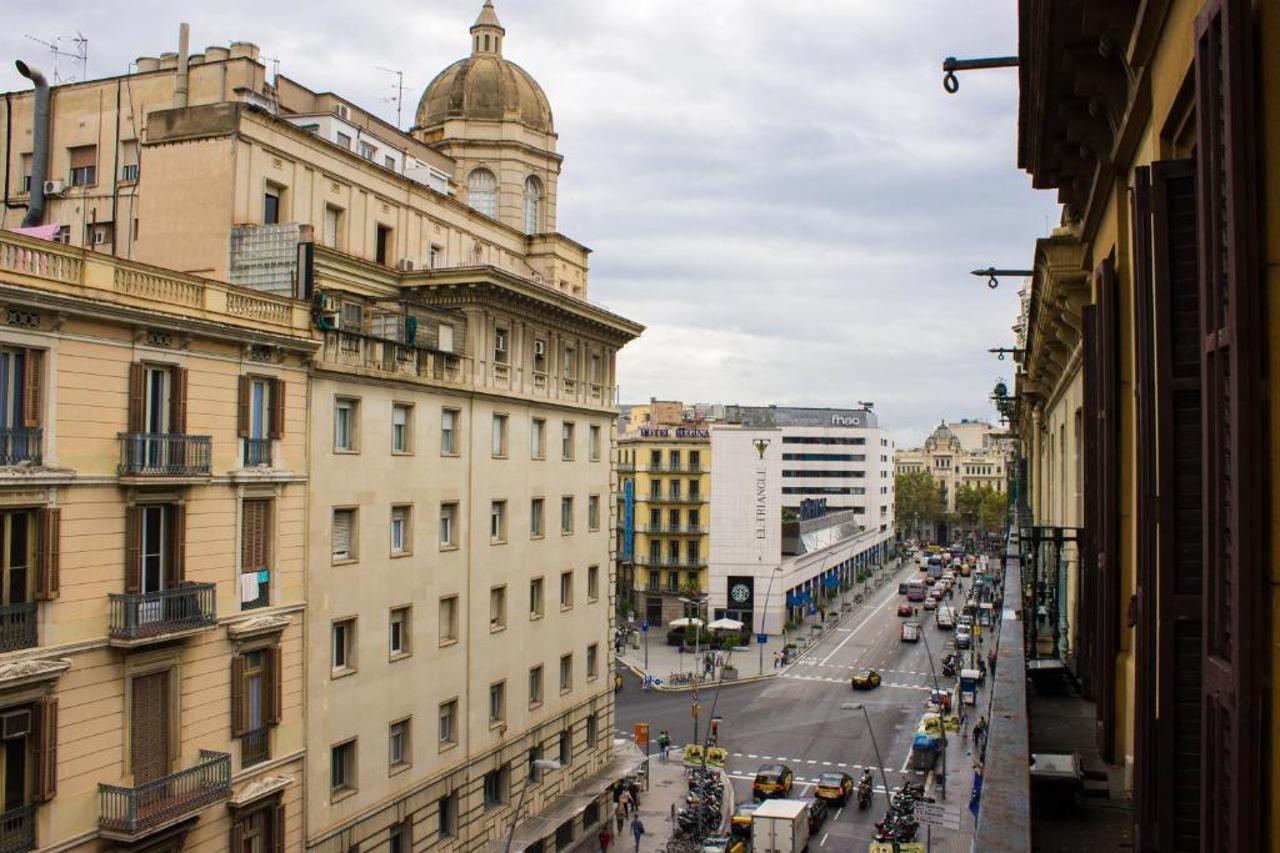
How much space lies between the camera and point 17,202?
35.7 metres

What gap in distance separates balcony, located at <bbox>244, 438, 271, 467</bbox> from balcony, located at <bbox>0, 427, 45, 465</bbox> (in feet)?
17.7

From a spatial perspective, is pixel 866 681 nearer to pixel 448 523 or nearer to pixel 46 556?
pixel 448 523

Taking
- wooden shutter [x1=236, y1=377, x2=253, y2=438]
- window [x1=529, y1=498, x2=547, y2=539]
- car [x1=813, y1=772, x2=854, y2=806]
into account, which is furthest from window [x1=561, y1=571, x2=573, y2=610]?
wooden shutter [x1=236, y1=377, x2=253, y2=438]

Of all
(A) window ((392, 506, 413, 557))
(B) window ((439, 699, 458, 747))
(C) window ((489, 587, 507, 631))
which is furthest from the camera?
(C) window ((489, 587, 507, 631))

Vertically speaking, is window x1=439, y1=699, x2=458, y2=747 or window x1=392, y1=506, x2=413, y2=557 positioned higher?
window x1=392, y1=506, x2=413, y2=557

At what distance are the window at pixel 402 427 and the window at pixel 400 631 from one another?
4578 mm

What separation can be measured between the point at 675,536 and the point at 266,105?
65.0m

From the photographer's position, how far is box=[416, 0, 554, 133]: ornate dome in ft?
152

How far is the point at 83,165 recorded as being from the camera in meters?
33.8

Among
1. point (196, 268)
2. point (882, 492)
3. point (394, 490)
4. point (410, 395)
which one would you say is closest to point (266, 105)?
point (196, 268)

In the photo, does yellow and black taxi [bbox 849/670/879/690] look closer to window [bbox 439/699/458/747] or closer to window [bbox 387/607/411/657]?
window [bbox 439/699/458/747]

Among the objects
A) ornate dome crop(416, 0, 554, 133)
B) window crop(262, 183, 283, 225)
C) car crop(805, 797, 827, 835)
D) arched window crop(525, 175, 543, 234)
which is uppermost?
ornate dome crop(416, 0, 554, 133)

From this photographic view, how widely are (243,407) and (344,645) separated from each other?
298 inches

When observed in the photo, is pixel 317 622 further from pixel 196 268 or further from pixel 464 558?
pixel 196 268
